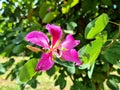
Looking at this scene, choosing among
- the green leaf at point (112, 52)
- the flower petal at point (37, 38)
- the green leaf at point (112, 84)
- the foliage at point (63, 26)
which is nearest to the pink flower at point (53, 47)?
the flower petal at point (37, 38)

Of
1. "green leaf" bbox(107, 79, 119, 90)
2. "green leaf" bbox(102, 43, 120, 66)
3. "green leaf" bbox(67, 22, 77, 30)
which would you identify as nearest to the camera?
"green leaf" bbox(102, 43, 120, 66)

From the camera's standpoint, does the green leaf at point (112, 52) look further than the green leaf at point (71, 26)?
No

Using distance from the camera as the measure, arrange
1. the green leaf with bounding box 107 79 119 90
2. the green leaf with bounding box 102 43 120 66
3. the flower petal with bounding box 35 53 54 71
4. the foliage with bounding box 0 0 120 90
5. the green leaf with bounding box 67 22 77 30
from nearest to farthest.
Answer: the flower petal with bounding box 35 53 54 71 < the green leaf with bounding box 102 43 120 66 < the foliage with bounding box 0 0 120 90 < the green leaf with bounding box 67 22 77 30 < the green leaf with bounding box 107 79 119 90

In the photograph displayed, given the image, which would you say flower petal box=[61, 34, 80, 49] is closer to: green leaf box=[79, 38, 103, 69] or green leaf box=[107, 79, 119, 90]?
green leaf box=[79, 38, 103, 69]

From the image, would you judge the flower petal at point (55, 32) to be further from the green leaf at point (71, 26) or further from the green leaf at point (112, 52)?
the green leaf at point (71, 26)

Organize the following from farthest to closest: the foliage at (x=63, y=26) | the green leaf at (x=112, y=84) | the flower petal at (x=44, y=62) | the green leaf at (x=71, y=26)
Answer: the green leaf at (x=112, y=84)
the green leaf at (x=71, y=26)
the foliage at (x=63, y=26)
the flower petal at (x=44, y=62)

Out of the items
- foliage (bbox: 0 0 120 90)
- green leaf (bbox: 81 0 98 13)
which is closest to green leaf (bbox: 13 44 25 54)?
foliage (bbox: 0 0 120 90)

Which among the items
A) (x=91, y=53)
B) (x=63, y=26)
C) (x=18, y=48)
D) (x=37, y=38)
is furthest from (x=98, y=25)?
(x=63, y=26)

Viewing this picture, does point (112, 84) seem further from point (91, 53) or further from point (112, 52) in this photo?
point (91, 53)

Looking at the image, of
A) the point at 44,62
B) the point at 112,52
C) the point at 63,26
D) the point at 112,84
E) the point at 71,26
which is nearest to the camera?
the point at 44,62

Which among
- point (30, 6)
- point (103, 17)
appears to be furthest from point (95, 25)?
point (30, 6)
